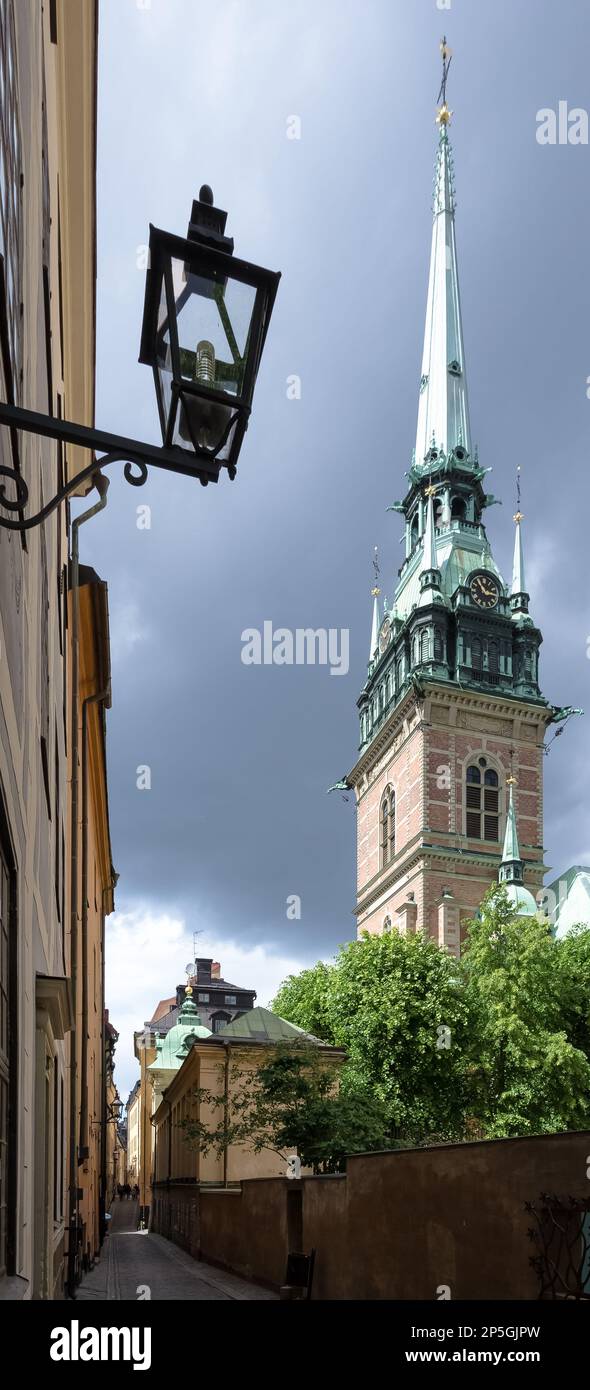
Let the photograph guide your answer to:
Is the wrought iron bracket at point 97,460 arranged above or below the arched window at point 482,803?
below

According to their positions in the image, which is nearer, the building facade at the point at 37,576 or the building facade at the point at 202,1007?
the building facade at the point at 37,576

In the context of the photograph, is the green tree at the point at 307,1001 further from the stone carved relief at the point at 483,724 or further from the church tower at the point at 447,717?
the stone carved relief at the point at 483,724

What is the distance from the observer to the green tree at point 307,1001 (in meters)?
43.0

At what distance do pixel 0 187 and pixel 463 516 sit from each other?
62900mm

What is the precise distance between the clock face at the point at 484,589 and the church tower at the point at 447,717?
7 centimetres

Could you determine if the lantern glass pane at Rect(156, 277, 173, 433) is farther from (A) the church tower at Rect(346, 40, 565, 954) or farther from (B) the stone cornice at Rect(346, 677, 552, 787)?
(B) the stone cornice at Rect(346, 677, 552, 787)

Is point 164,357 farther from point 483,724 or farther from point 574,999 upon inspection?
point 483,724

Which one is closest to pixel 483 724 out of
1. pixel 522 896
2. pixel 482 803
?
pixel 482 803

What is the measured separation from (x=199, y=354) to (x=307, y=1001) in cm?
4417

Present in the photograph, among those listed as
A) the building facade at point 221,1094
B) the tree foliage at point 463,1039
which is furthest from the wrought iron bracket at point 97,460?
the tree foliage at point 463,1039

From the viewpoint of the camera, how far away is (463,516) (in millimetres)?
66125

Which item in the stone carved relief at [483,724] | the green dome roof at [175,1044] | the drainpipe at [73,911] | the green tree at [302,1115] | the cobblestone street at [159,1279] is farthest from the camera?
the green dome roof at [175,1044]

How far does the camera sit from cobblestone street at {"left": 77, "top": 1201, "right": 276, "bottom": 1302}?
1838 centimetres

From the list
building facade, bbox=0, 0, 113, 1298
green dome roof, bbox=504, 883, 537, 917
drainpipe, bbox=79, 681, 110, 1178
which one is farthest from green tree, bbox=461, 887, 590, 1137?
building facade, bbox=0, 0, 113, 1298
